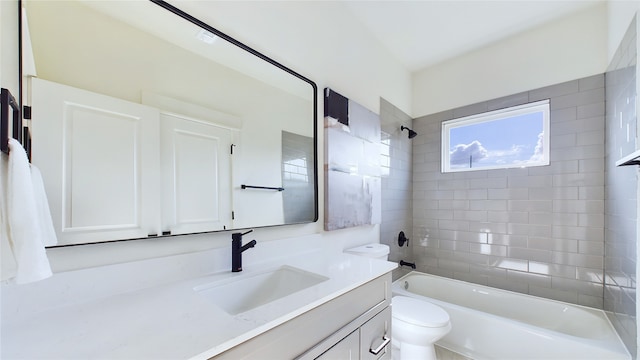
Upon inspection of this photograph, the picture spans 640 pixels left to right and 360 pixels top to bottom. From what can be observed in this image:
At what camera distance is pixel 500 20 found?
213cm

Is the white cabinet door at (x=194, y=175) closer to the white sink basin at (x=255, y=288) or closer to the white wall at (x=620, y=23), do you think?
the white sink basin at (x=255, y=288)

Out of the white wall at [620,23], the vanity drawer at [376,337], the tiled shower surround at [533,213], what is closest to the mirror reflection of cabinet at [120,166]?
the vanity drawer at [376,337]

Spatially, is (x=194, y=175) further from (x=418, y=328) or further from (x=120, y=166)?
(x=418, y=328)

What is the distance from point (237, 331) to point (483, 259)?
2651 mm

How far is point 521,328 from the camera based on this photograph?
66.2 inches

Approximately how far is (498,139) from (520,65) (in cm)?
70

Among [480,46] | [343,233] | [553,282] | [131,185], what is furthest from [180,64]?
[553,282]

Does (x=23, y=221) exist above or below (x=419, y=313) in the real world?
above

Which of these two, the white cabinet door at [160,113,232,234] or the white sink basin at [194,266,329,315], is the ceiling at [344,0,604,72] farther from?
the white sink basin at [194,266,329,315]

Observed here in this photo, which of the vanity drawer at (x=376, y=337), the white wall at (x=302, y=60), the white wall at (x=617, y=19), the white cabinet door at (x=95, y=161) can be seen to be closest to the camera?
the white cabinet door at (x=95, y=161)

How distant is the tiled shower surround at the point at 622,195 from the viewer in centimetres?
144

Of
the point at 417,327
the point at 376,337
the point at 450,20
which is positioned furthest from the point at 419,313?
the point at 450,20

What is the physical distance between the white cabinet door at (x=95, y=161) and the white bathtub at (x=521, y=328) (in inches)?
84.5

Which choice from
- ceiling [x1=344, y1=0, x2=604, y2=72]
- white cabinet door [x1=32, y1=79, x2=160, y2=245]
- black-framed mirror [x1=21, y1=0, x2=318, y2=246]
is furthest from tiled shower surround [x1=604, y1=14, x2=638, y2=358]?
white cabinet door [x1=32, y1=79, x2=160, y2=245]
